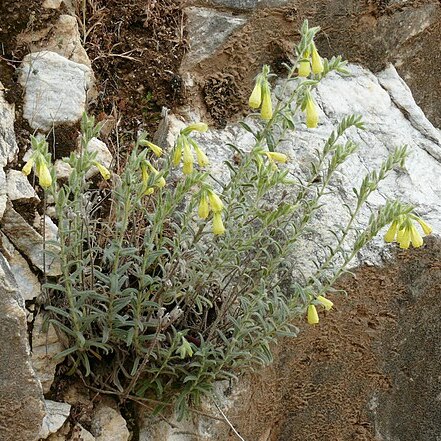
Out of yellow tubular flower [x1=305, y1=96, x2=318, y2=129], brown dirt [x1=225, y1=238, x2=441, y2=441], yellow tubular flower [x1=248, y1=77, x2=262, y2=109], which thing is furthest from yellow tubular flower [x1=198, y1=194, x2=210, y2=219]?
brown dirt [x1=225, y1=238, x2=441, y2=441]

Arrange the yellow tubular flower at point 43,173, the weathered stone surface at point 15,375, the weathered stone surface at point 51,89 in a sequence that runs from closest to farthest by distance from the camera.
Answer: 1. the yellow tubular flower at point 43,173
2. the weathered stone surface at point 15,375
3. the weathered stone surface at point 51,89

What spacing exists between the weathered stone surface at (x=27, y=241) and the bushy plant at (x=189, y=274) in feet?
0.24

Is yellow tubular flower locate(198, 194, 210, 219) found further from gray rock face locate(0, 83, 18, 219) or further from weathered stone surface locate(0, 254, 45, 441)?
gray rock face locate(0, 83, 18, 219)

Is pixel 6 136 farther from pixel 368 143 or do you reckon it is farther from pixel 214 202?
pixel 368 143

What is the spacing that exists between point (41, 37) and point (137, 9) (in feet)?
1.92

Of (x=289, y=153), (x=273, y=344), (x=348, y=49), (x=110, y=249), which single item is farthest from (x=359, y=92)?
(x=110, y=249)

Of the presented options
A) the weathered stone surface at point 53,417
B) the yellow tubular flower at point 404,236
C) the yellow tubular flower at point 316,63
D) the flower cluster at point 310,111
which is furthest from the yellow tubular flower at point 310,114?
the weathered stone surface at point 53,417

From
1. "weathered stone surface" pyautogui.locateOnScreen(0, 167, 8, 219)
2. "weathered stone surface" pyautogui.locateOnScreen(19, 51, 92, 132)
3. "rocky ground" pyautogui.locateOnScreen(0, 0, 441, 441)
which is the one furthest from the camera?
"weathered stone surface" pyautogui.locateOnScreen(19, 51, 92, 132)

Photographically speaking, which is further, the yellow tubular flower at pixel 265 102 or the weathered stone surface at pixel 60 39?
the weathered stone surface at pixel 60 39

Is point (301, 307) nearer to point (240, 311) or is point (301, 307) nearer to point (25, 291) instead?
point (240, 311)

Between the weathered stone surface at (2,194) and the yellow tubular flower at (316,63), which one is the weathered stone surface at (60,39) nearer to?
the weathered stone surface at (2,194)

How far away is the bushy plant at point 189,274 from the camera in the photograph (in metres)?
2.95

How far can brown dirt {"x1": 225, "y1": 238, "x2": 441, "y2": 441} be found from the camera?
12.1 ft

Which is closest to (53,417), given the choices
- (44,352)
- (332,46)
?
(44,352)
